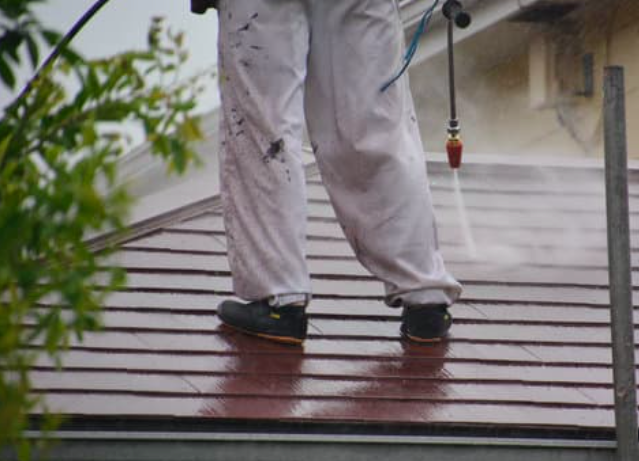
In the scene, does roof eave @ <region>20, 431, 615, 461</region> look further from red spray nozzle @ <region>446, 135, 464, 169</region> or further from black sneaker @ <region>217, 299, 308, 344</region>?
red spray nozzle @ <region>446, 135, 464, 169</region>

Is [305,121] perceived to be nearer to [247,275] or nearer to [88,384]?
[247,275]

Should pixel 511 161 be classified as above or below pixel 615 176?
below

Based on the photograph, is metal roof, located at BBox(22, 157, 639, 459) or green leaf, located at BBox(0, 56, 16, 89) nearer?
green leaf, located at BBox(0, 56, 16, 89)

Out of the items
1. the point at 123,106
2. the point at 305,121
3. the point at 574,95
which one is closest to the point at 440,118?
the point at 574,95

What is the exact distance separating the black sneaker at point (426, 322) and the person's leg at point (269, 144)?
348 mm

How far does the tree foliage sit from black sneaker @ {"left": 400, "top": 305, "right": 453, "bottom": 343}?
2190mm

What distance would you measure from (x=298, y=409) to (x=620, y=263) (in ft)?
2.80

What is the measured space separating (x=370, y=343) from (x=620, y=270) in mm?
857

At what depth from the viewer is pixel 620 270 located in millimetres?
3818

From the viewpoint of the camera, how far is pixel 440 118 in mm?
11648

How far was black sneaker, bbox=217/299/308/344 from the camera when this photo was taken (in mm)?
4277

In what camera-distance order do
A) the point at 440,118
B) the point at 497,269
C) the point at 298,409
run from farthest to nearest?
1. the point at 440,118
2. the point at 497,269
3. the point at 298,409

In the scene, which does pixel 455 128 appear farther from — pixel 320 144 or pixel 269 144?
pixel 269 144

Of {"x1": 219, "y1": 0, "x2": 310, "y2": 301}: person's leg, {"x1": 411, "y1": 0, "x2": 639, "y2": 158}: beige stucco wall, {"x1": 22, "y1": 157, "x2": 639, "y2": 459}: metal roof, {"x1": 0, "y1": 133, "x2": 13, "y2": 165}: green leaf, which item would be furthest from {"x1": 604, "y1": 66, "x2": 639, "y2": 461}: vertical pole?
{"x1": 411, "y1": 0, "x2": 639, "y2": 158}: beige stucco wall
